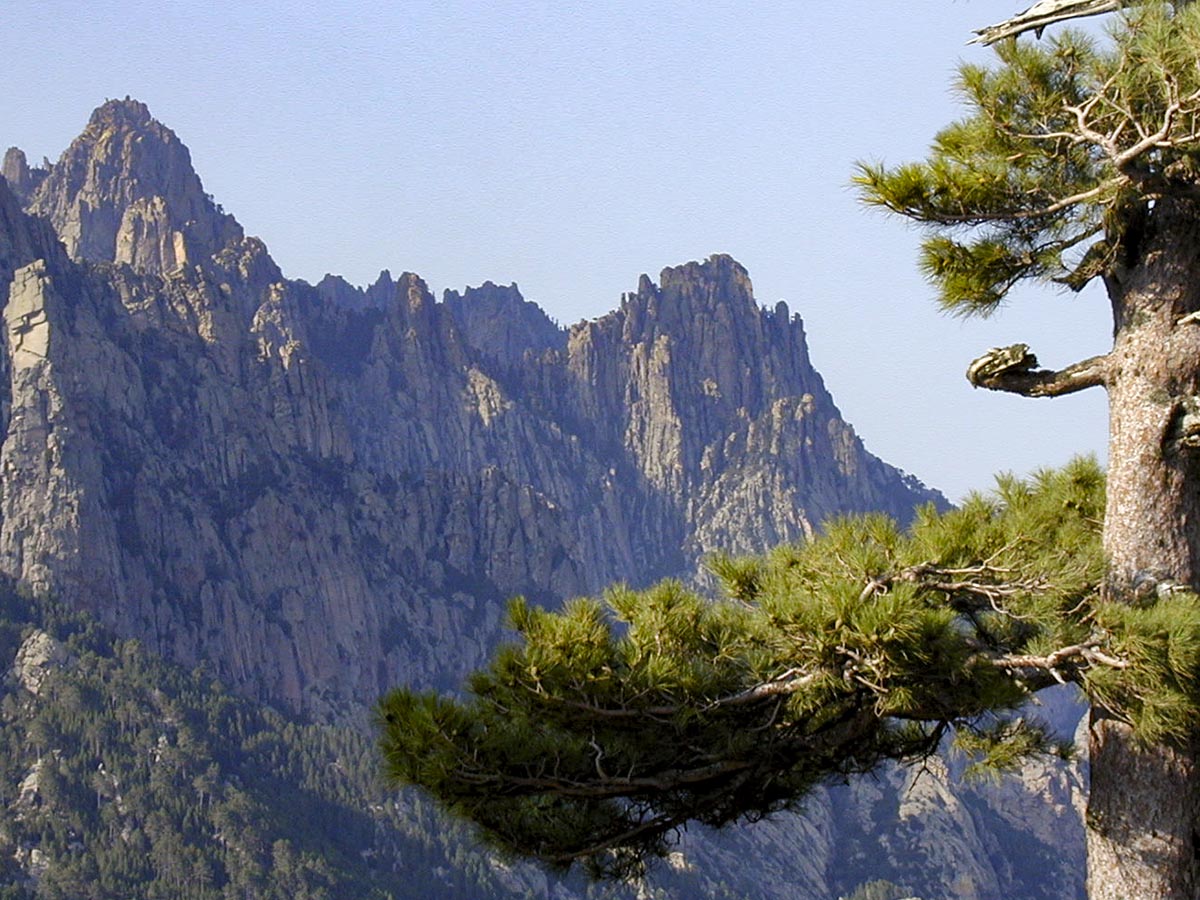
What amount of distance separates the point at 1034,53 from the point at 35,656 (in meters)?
173

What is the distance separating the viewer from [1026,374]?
9.45 meters

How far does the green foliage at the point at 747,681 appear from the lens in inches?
353

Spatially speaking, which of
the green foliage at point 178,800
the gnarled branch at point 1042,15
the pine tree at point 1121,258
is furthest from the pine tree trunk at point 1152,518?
the green foliage at point 178,800

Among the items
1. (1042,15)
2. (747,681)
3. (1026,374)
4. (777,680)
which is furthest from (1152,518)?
(1042,15)

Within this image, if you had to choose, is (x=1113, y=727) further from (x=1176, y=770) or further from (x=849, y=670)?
(x=849, y=670)

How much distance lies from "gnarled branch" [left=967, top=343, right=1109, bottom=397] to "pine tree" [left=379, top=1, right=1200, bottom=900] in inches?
0.6

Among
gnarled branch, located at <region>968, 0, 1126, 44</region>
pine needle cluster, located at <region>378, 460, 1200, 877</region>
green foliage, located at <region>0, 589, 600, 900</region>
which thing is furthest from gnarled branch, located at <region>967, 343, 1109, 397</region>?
green foliage, located at <region>0, 589, 600, 900</region>

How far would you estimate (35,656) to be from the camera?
166 metres

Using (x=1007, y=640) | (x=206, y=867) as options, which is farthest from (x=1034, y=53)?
Answer: (x=206, y=867)

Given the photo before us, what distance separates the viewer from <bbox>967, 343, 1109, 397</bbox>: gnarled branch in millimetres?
9289

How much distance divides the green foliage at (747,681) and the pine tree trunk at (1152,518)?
1.27 feet

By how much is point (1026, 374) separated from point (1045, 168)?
1345mm

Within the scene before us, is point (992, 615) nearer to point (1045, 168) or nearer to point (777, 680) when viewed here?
point (777, 680)

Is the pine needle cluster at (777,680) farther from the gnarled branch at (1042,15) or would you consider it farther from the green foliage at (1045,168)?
the gnarled branch at (1042,15)
